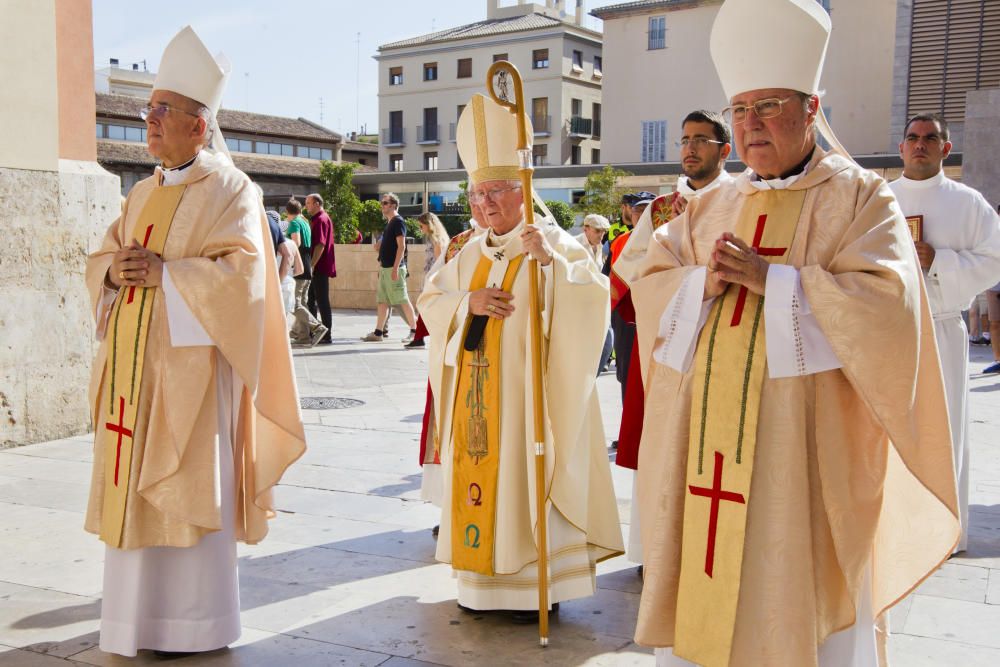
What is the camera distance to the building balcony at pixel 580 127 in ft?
175

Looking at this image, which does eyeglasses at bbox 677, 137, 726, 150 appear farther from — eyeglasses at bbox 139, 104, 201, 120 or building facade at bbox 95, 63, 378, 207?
building facade at bbox 95, 63, 378, 207

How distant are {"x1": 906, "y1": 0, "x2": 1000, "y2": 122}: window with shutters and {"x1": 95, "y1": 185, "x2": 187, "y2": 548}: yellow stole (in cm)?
2407

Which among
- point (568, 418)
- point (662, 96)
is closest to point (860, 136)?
point (662, 96)

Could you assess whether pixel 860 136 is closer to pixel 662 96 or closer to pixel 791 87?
pixel 662 96

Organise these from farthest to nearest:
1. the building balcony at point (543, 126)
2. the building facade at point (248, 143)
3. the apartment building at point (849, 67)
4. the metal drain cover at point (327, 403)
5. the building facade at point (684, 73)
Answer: the building balcony at point (543, 126) < the building facade at point (248, 143) < the building facade at point (684, 73) < the apartment building at point (849, 67) < the metal drain cover at point (327, 403)

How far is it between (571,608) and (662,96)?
135 feet

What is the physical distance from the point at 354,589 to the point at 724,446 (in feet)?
6.99

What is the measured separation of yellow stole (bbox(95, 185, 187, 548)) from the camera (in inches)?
147

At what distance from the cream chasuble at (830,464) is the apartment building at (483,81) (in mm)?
50094

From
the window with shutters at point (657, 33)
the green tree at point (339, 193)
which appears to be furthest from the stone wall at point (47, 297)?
the window with shutters at point (657, 33)

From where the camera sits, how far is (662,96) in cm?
4347

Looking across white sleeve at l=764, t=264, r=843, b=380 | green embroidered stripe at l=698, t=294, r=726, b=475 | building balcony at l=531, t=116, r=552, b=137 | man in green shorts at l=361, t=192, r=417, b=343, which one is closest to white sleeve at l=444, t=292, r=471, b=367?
green embroidered stripe at l=698, t=294, r=726, b=475

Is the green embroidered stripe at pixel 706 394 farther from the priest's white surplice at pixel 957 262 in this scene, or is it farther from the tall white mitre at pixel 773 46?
the priest's white surplice at pixel 957 262

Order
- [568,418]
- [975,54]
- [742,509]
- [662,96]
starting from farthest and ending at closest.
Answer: [662,96] < [975,54] < [568,418] < [742,509]
